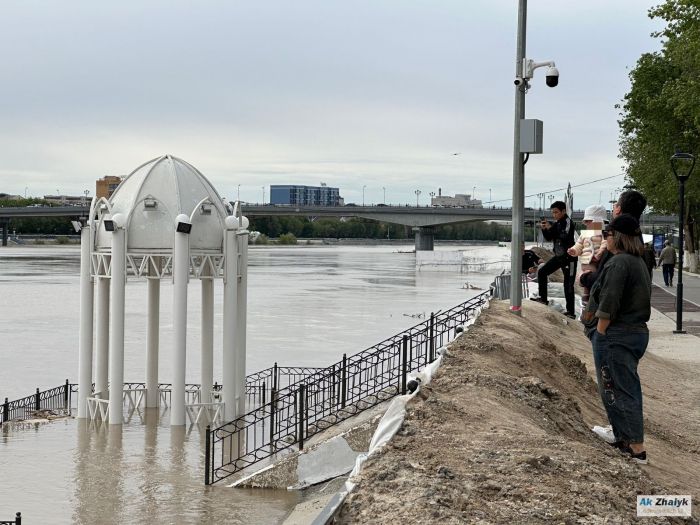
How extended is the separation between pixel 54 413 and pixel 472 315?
27.5 ft

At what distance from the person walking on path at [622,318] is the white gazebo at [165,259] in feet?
33.0

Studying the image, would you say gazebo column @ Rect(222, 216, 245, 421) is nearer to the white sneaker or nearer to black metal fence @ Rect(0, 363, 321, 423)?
black metal fence @ Rect(0, 363, 321, 423)

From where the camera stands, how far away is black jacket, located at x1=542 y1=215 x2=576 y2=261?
717 inches

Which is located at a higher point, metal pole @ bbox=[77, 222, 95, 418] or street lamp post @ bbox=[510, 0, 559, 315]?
street lamp post @ bbox=[510, 0, 559, 315]

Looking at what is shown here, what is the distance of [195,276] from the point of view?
18844mm

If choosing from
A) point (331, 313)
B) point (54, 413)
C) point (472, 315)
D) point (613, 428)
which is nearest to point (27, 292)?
point (331, 313)

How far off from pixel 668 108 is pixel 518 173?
3217 cm

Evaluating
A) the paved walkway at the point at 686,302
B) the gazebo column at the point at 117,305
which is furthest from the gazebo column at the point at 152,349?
the paved walkway at the point at 686,302

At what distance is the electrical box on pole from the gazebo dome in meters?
5.70

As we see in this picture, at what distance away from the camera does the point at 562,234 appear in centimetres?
1831

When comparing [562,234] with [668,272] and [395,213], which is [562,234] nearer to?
[668,272]

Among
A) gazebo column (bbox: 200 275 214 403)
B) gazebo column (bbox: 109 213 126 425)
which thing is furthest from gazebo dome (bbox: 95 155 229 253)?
gazebo column (bbox: 200 275 214 403)

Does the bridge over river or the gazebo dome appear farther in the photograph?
the bridge over river

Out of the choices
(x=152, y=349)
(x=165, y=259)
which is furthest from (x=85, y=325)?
(x=165, y=259)
